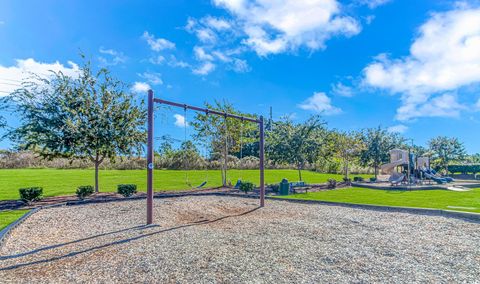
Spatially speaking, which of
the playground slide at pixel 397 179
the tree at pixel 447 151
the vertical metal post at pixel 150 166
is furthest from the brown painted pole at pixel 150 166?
the tree at pixel 447 151

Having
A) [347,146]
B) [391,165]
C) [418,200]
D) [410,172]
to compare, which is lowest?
[418,200]

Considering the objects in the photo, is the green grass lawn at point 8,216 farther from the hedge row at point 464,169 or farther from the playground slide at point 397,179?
the hedge row at point 464,169

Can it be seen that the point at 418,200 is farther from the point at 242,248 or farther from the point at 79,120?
the point at 79,120

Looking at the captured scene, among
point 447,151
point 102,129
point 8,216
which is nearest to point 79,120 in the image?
point 102,129

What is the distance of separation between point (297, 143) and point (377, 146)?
12281 millimetres

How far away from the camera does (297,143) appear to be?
782 inches

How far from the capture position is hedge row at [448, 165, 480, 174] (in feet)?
109

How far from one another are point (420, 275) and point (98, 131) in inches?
542

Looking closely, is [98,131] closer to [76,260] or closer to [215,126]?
Result: [215,126]

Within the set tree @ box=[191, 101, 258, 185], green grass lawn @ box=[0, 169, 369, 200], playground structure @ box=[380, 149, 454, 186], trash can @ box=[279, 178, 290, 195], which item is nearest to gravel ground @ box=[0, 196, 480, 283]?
trash can @ box=[279, 178, 290, 195]

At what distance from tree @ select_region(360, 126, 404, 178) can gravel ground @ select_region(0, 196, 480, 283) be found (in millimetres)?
20249

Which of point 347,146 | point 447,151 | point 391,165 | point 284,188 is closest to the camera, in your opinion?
point 284,188

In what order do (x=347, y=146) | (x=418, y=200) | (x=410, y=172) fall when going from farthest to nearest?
(x=347, y=146), (x=410, y=172), (x=418, y=200)

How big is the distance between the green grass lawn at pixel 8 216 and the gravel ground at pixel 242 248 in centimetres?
44
